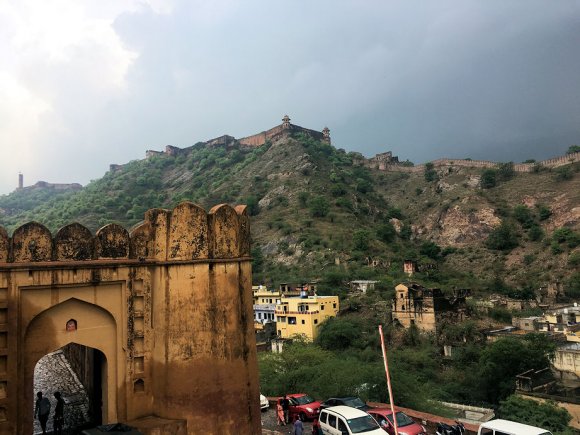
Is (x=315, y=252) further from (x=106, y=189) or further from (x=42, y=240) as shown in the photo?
(x=106, y=189)

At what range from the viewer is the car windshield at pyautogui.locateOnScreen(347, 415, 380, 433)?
9.62 metres

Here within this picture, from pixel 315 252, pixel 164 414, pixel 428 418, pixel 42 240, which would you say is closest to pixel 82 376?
pixel 164 414

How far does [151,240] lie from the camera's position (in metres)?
8.37

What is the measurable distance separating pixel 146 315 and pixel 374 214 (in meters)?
75.9

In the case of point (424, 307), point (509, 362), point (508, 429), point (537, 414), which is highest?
point (508, 429)

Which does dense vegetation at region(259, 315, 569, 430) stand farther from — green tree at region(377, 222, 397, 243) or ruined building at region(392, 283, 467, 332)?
green tree at region(377, 222, 397, 243)

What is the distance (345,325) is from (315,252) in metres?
22.0

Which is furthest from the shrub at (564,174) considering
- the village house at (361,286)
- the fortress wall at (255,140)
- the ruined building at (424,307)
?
the fortress wall at (255,140)

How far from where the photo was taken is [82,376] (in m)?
11.2

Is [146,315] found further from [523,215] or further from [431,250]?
[523,215]

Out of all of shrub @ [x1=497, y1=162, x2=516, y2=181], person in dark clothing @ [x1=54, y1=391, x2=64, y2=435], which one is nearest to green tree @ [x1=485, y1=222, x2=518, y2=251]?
shrub @ [x1=497, y1=162, x2=516, y2=181]

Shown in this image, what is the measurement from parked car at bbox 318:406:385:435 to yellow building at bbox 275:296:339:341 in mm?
33262

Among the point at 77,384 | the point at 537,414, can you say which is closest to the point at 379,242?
the point at 537,414

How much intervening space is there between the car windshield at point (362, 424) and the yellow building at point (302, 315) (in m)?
33.7
